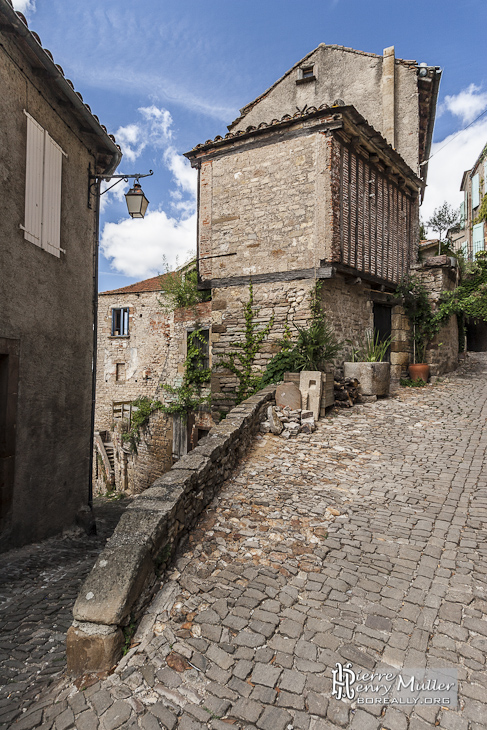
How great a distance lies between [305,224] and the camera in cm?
816

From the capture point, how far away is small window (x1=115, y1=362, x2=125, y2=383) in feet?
57.9

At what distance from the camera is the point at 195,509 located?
12.4ft

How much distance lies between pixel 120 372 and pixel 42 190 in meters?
13.5

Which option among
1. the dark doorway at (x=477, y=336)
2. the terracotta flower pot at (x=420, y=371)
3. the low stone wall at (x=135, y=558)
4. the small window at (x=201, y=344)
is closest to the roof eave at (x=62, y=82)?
the low stone wall at (x=135, y=558)

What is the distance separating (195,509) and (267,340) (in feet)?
17.1

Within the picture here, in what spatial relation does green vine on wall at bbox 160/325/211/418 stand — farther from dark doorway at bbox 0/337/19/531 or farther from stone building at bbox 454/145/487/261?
stone building at bbox 454/145/487/261

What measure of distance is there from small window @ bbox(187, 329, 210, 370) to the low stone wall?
6681mm

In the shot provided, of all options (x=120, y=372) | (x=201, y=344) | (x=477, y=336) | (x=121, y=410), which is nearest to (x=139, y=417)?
(x=201, y=344)

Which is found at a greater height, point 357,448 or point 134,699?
point 357,448

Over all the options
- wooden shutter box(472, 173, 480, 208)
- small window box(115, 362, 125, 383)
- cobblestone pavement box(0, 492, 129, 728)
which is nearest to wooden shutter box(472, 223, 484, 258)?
wooden shutter box(472, 173, 480, 208)

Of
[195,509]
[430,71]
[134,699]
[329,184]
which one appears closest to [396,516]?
[195,509]

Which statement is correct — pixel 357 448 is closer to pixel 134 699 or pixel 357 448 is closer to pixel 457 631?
pixel 457 631

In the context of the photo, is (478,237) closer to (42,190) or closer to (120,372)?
(120,372)

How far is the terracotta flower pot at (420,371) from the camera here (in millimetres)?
10156
